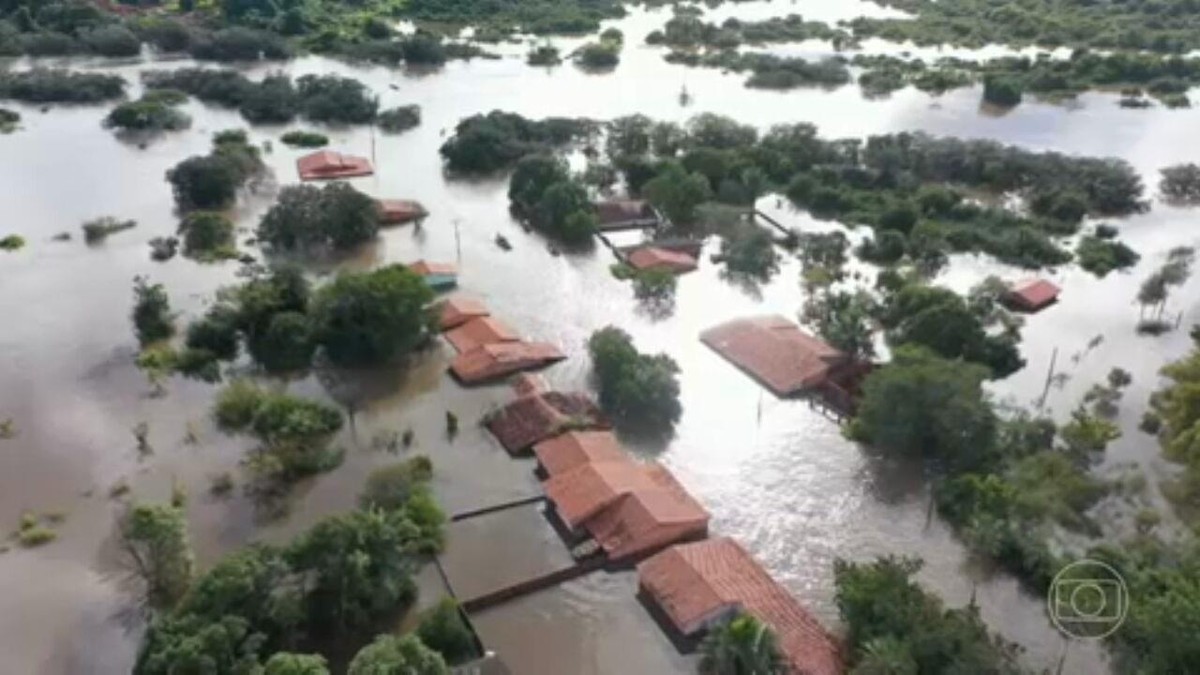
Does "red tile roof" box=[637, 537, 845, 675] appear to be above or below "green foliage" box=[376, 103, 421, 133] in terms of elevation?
below

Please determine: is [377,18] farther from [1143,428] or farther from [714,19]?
[1143,428]

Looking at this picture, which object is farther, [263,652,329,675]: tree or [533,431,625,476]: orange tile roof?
[533,431,625,476]: orange tile roof

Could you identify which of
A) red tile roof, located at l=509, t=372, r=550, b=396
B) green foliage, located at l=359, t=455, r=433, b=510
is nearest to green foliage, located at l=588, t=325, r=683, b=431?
red tile roof, located at l=509, t=372, r=550, b=396

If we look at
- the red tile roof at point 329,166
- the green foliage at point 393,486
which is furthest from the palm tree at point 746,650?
the red tile roof at point 329,166

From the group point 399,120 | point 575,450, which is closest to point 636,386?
point 575,450

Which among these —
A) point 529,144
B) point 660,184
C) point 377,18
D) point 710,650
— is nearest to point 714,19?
point 377,18

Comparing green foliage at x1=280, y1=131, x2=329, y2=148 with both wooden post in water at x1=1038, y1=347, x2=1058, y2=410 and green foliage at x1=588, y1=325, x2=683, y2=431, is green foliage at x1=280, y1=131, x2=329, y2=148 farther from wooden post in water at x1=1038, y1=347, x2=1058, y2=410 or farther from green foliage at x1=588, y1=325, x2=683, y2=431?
wooden post in water at x1=1038, y1=347, x2=1058, y2=410
